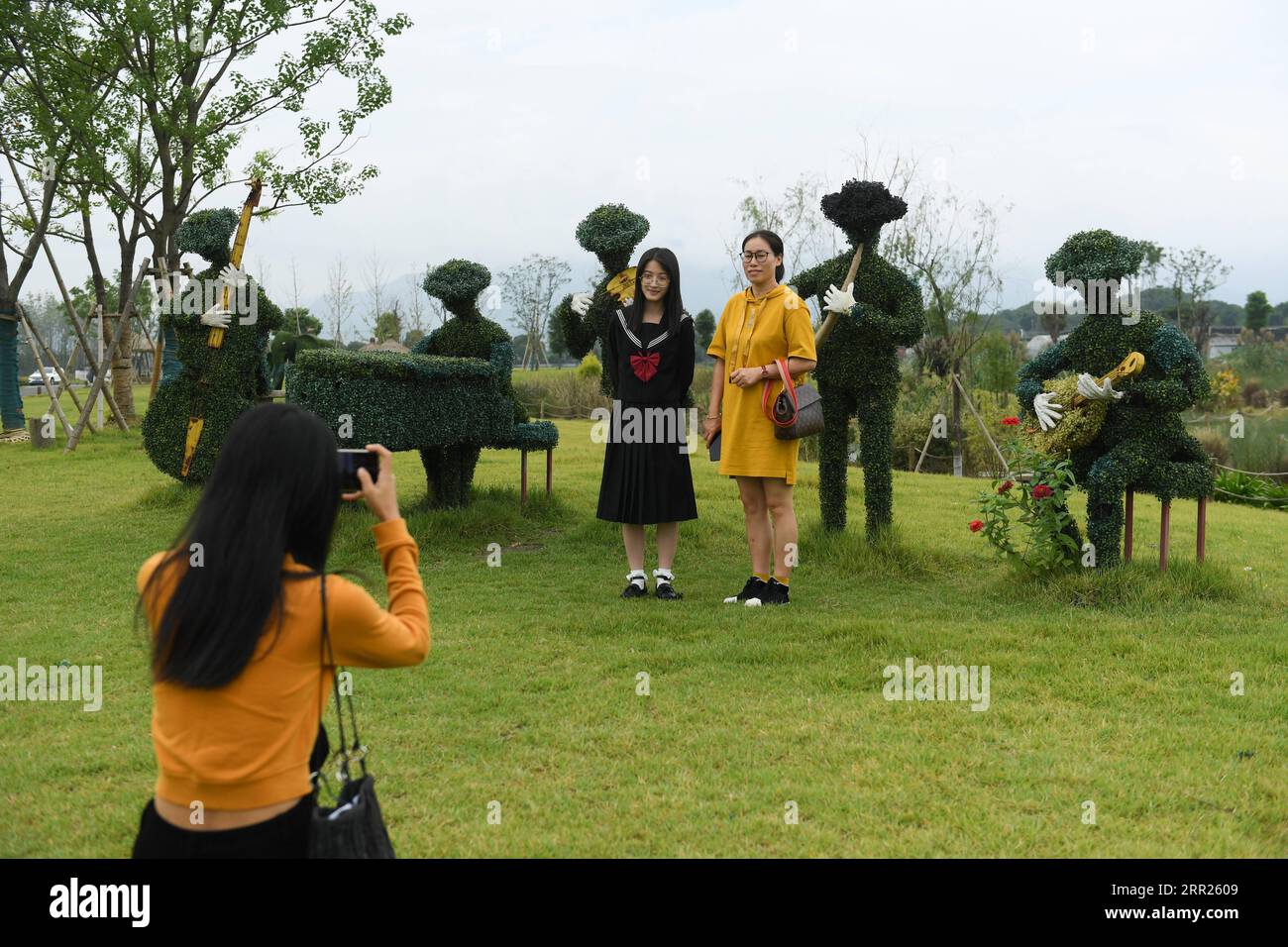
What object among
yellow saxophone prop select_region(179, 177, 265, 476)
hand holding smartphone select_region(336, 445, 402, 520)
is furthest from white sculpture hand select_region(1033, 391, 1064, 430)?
yellow saxophone prop select_region(179, 177, 265, 476)

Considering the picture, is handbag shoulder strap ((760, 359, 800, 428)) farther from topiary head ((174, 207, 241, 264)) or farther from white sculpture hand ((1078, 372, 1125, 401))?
topiary head ((174, 207, 241, 264))

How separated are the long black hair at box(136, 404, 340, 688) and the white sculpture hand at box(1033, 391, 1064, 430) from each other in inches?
204

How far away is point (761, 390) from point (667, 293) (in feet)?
2.70

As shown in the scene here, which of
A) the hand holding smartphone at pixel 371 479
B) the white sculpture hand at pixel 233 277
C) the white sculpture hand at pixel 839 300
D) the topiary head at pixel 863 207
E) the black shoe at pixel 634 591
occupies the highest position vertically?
the topiary head at pixel 863 207

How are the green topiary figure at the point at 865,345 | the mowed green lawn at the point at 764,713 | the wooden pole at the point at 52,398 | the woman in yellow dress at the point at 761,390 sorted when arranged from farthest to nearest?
the wooden pole at the point at 52,398, the green topiary figure at the point at 865,345, the woman in yellow dress at the point at 761,390, the mowed green lawn at the point at 764,713

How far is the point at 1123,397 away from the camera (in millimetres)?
6238

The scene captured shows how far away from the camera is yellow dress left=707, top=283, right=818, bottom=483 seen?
5746 millimetres

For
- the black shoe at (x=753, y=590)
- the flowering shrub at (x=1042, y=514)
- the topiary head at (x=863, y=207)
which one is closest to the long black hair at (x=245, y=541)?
the black shoe at (x=753, y=590)

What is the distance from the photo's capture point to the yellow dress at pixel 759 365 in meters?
5.75

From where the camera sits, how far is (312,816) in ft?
6.82

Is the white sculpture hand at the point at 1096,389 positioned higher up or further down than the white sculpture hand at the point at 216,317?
further down

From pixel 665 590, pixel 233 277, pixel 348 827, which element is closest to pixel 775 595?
pixel 665 590

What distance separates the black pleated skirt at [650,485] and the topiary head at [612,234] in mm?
1919

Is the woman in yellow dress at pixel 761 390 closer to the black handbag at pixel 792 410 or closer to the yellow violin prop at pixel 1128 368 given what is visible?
the black handbag at pixel 792 410
